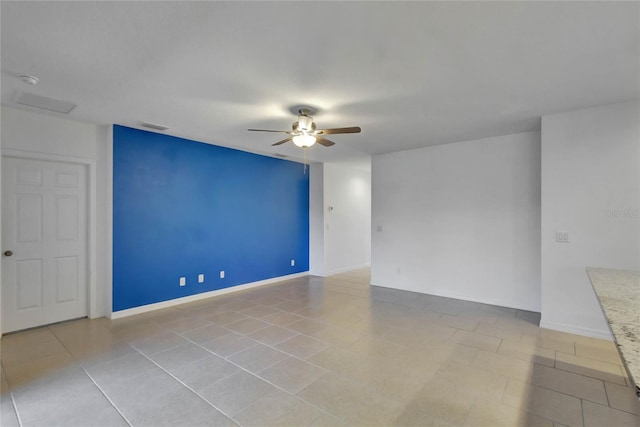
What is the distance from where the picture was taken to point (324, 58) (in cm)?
234

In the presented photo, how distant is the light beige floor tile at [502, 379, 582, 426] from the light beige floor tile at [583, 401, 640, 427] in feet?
0.15

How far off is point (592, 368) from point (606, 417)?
32.5 inches

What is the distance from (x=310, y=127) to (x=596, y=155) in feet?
10.8

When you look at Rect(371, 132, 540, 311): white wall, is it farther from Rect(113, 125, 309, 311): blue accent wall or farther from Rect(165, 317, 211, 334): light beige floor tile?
Rect(165, 317, 211, 334): light beige floor tile

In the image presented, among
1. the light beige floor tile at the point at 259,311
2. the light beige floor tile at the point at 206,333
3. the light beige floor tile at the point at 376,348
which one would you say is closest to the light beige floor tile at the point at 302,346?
the light beige floor tile at the point at 376,348

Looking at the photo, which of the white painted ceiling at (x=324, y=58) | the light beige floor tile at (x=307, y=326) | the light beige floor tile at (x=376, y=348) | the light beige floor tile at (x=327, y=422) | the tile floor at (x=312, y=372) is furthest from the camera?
the light beige floor tile at (x=307, y=326)

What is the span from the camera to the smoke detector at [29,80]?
→ 8.73 ft

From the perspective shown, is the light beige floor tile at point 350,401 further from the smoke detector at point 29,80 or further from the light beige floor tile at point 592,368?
the smoke detector at point 29,80

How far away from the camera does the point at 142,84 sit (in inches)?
111

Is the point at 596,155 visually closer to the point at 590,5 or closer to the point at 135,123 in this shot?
the point at 590,5

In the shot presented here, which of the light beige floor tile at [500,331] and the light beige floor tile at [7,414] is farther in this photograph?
the light beige floor tile at [500,331]

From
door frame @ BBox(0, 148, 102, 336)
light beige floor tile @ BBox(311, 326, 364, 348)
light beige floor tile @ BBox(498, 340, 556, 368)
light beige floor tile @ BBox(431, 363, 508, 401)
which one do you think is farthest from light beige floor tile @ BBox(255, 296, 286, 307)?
light beige floor tile @ BBox(498, 340, 556, 368)

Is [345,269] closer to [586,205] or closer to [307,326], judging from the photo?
[307,326]

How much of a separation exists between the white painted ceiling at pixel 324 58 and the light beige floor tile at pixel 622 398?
263 cm
